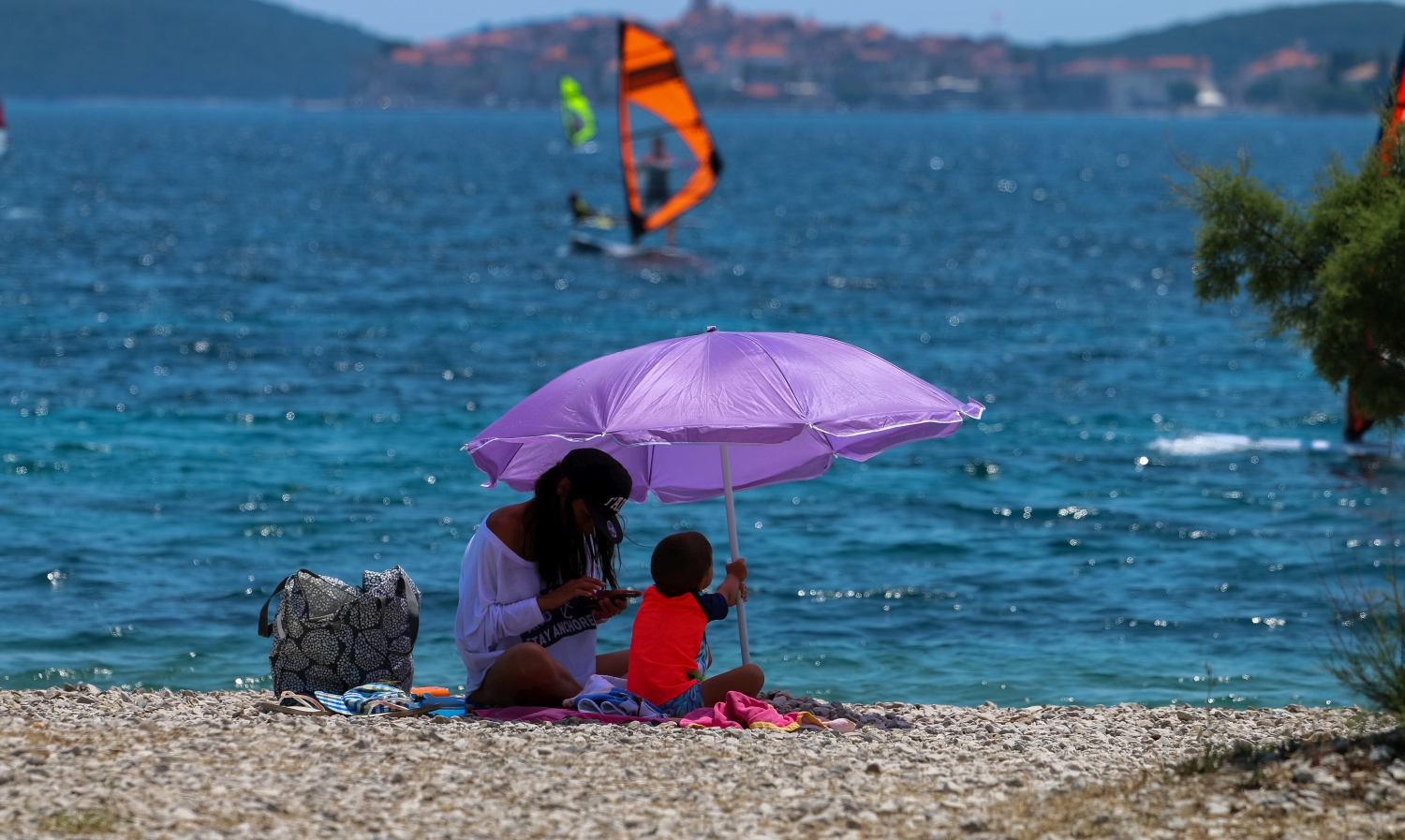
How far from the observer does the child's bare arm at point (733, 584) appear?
7.06 meters

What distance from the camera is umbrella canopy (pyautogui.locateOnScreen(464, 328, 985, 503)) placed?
6820mm

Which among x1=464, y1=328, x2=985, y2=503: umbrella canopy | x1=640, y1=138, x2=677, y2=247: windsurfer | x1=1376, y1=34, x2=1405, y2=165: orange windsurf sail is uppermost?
x1=640, y1=138, x2=677, y2=247: windsurfer

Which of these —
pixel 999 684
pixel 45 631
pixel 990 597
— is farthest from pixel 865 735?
pixel 45 631

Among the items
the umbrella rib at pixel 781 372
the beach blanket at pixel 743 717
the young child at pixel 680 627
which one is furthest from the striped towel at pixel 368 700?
the umbrella rib at pixel 781 372

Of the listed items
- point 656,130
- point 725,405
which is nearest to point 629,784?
point 725,405

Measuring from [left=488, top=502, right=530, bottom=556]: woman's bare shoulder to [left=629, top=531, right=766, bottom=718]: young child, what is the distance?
595 millimetres

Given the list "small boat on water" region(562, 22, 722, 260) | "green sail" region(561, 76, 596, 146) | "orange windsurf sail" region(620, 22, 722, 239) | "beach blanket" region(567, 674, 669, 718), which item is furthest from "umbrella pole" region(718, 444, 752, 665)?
"green sail" region(561, 76, 596, 146)

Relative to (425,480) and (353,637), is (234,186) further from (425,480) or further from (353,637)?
(353,637)

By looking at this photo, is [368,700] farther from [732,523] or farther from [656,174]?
[656,174]

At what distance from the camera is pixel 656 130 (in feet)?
110

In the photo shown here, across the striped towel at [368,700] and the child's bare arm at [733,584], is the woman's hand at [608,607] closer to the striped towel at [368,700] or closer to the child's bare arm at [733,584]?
the child's bare arm at [733,584]

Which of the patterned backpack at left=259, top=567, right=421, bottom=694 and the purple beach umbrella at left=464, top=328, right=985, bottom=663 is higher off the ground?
the purple beach umbrella at left=464, top=328, right=985, bottom=663

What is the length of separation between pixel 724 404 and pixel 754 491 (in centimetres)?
873

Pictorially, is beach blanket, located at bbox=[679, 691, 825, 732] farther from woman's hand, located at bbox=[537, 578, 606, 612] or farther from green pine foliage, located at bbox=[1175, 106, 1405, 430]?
green pine foliage, located at bbox=[1175, 106, 1405, 430]
